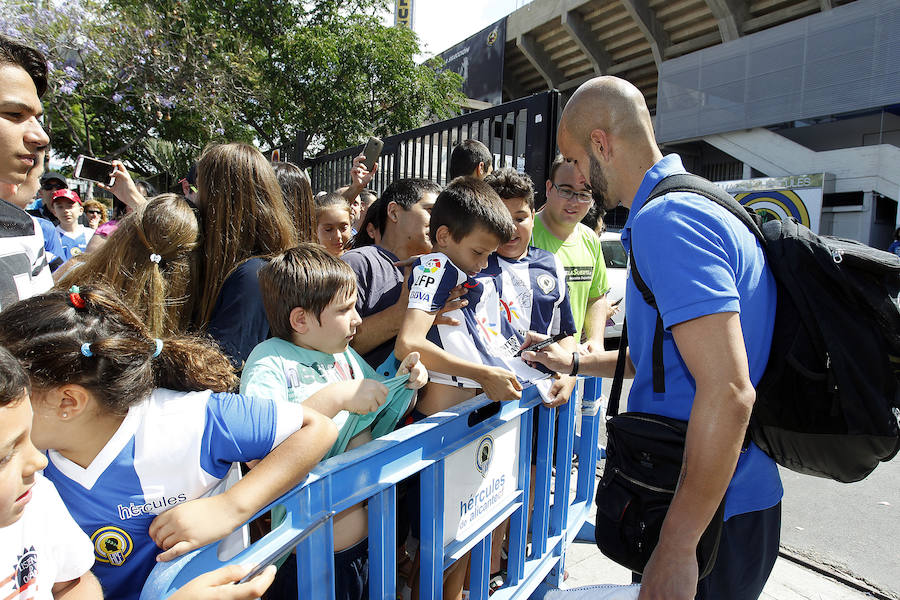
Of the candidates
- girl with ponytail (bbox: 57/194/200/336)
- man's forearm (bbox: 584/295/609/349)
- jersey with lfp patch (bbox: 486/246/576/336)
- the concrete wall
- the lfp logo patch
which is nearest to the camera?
girl with ponytail (bbox: 57/194/200/336)

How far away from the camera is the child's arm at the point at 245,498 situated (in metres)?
1.06

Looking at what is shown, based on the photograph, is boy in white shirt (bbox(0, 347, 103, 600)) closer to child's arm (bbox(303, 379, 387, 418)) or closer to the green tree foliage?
child's arm (bbox(303, 379, 387, 418))

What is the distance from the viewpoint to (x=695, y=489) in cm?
122

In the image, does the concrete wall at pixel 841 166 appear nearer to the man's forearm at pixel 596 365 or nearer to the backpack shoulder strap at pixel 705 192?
the man's forearm at pixel 596 365

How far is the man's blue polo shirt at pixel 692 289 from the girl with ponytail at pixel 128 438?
896mm


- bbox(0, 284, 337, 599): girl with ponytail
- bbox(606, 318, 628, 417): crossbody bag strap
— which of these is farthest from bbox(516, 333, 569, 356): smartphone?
bbox(0, 284, 337, 599): girl with ponytail

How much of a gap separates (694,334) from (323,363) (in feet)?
3.64

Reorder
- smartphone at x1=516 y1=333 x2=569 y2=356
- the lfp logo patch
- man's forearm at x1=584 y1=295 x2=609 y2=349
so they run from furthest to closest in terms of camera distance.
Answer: man's forearm at x1=584 y1=295 x2=609 y2=349
smartphone at x1=516 y1=333 x2=569 y2=356
the lfp logo patch

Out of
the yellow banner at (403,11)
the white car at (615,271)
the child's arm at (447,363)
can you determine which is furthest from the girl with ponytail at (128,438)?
the yellow banner at (403,11)

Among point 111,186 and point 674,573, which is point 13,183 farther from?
point 674,573

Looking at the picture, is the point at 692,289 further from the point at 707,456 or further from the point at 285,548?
the point at 285,548

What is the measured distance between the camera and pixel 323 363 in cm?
175

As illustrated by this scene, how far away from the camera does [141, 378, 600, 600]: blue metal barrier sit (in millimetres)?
1196

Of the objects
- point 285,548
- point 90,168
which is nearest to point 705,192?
point 285,548
